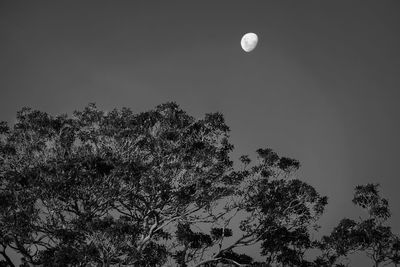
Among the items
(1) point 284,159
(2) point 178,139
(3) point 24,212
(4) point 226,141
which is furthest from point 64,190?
(1) point 284,159

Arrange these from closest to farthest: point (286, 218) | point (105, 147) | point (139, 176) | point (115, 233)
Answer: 1. point (115, 233)
2. point (139, 176)
3. point (105, 147)
4. point (286, 218)

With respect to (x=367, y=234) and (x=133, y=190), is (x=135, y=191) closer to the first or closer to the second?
(x=133, y=190)

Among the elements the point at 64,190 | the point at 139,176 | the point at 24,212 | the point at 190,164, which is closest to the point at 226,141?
the point at 190,164

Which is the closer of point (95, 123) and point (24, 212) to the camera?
point (24, 212)

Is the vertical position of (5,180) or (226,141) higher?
(226,141)

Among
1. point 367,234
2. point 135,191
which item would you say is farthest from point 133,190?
point 367,234

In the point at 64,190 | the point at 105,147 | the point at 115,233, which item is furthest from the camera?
the point at 105,147

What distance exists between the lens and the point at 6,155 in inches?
768

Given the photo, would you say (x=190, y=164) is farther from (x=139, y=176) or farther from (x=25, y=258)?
(x=25, y=258)

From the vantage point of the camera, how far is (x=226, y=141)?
21.8 meters

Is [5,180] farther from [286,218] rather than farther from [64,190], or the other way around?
[286,218]

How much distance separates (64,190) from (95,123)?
15.8 feet

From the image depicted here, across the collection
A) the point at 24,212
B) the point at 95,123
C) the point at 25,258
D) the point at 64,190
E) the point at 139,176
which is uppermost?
the point at 95,123

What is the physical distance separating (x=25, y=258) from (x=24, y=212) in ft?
9.88
